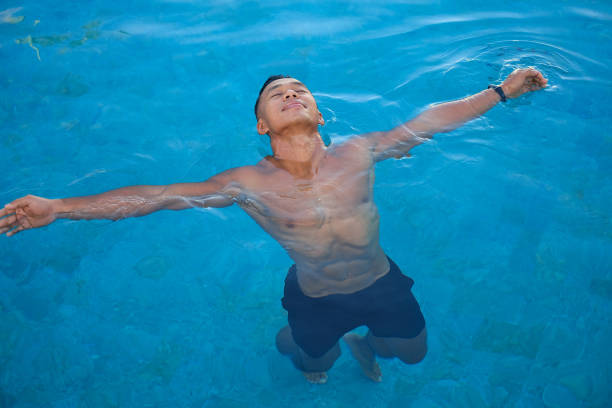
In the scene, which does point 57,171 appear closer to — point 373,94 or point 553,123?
point 373,94

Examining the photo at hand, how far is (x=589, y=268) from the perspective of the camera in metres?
3.40

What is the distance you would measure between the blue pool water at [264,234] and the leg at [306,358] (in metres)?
0.07

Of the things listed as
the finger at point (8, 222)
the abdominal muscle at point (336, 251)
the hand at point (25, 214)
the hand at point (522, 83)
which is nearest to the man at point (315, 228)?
the abdominal muscle at point (336, 251)

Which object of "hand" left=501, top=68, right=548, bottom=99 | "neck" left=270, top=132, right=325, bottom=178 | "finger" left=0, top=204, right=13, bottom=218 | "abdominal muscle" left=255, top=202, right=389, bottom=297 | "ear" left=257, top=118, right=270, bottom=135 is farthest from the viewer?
"hand" left=501, top=68, right=548, bottom=99

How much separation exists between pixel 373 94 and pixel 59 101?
358 centimetres

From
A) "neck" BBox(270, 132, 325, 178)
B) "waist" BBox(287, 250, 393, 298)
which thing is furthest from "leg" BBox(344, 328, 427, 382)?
"neck" BBox(270, 132, 325, 178)

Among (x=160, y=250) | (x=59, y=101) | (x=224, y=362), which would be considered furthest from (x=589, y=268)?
(x=59, y=101)

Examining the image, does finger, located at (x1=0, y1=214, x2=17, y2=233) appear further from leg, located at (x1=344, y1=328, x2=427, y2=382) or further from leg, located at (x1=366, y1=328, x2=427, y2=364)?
leg, located at (x1=366, y1=328, x2=427, y2=364)

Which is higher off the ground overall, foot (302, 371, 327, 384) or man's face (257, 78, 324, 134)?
man's face (257, 78, 324, 134)

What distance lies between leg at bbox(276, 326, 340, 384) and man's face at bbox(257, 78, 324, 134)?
1.55 meters

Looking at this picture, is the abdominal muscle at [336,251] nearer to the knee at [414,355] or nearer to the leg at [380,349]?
the leg at [380,349]

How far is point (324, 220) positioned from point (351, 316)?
71 cm

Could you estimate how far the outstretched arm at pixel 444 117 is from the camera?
3.53 m

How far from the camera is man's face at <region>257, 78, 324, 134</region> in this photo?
3100 millimetres
